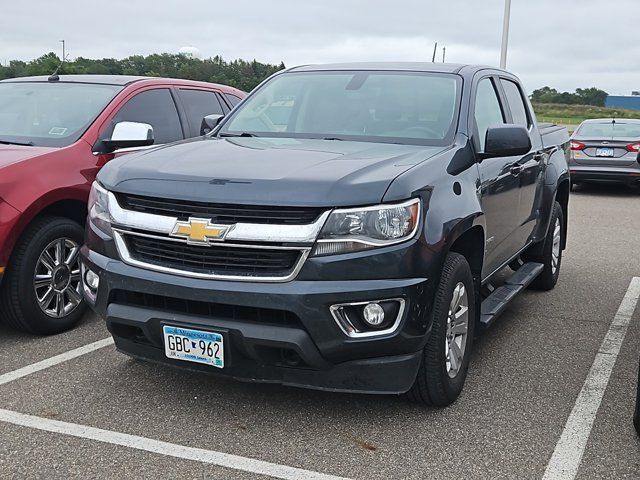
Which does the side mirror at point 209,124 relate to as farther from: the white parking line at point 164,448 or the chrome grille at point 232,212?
the white parking line at point 164,448

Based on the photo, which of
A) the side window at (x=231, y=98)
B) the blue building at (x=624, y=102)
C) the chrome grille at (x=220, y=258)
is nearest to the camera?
the chrome grille at (x=220, y=258)

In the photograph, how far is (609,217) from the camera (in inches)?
439

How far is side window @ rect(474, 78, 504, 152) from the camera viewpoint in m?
4.50

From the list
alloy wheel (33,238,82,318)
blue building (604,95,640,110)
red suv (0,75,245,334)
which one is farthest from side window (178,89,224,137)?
blue building (604,95,640,110)

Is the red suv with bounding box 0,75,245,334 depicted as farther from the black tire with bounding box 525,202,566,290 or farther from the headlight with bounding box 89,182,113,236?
the black tire with bounding box 525,202,566,290

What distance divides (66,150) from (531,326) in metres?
3.54

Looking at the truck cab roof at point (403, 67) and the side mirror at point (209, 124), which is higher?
the truck cab roof at point (403, 67)

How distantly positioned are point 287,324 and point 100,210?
126 centimetres

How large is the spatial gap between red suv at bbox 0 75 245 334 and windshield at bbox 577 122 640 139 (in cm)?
1009

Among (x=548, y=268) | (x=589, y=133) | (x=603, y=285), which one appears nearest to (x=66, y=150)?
(x=548, y=268)

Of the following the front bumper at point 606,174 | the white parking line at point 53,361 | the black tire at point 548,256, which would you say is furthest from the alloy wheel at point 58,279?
the front bumper at point 606,174

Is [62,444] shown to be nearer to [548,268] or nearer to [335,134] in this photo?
[335,134]

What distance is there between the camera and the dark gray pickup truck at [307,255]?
126 inches

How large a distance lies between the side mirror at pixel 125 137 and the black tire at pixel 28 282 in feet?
2.22
